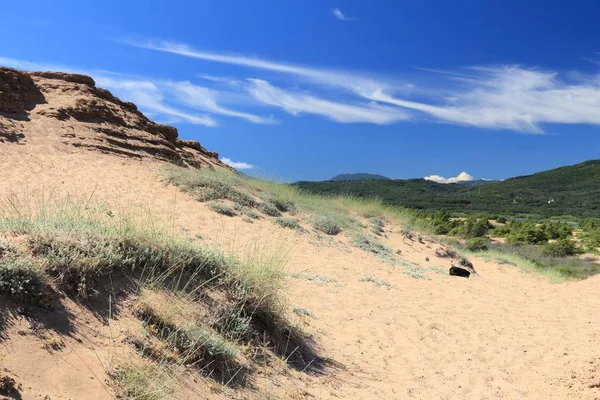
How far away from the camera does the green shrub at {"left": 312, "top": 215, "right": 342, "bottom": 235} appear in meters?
15.8

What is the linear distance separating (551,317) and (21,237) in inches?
359

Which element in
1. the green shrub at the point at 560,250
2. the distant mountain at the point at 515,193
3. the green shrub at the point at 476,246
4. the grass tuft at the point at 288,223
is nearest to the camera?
the grass tuft at the point at 288,223

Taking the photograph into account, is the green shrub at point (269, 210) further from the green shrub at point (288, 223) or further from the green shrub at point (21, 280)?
the green shrub at point (21, 280)

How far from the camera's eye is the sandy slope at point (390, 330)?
12.2 feet

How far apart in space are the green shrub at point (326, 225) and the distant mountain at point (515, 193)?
41959 millimetres

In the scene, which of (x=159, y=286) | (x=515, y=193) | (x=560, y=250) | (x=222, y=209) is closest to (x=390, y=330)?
(x=159, y=286)

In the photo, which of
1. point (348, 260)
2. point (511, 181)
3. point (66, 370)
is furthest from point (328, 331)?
point (511, 181)

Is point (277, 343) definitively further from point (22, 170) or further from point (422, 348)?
point (22, 170)

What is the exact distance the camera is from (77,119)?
58.1 feet

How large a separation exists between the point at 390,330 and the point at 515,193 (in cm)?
9204

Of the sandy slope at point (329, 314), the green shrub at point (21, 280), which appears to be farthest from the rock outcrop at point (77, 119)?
the green shrub at point (21, 280)

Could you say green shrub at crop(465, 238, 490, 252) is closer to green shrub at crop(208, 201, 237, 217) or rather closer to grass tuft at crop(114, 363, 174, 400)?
green shrub at crop(208, 201, 237, 217)

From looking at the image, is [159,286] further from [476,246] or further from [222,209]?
[476,246]

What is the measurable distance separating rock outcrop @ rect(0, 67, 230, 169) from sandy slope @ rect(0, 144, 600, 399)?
198 cm
